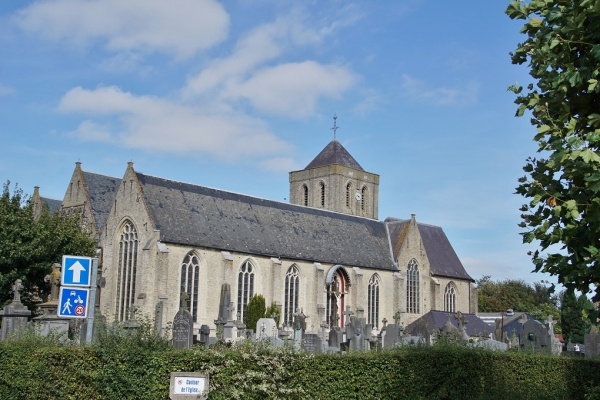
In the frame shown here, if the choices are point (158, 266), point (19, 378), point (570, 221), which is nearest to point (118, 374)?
point (19, 378)

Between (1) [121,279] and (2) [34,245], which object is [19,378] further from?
(1) [121,279]

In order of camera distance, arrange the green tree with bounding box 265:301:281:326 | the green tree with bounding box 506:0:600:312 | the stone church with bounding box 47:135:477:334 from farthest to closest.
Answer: the green tree with bounding box 265:301:281:326, the stone church with bounding box 47:135:477:334, the green tree with bounding box 506:0:600:312

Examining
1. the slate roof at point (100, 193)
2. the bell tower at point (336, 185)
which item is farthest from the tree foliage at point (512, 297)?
the slate roof at point (100, 193)

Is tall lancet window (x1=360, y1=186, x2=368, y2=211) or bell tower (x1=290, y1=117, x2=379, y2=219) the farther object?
tall lancet window (x1=360, y1=186, x2=368, y2=211)

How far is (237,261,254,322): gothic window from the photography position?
38.7 metres

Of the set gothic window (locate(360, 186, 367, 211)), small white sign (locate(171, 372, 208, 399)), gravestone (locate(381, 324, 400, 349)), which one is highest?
gothic window (locate(360, 186, 367, 211))

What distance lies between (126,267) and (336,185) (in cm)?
2740

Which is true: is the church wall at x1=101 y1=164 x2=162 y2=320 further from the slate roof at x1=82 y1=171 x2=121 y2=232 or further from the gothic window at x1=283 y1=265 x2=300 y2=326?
the gothic window at x1=283 y1=265 x2=300 y2=326

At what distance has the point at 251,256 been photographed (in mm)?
39719

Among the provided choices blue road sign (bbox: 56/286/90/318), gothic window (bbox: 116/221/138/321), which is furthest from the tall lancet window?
blue road sign (bbox: 56/286/90/318)

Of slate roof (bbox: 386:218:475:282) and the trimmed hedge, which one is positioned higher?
slate roof (bbox: 386:218:475:282)

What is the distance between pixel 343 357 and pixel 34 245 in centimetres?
2145

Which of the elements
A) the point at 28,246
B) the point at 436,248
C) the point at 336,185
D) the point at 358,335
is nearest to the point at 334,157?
the point at 336,185

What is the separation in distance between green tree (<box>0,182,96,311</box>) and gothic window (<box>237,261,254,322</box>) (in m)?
9.82
